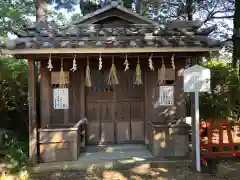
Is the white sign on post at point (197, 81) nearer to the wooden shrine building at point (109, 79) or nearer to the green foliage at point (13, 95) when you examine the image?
the wooden shrine building at point (109, 79)

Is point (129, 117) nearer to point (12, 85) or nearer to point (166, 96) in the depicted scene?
point (166, 96)

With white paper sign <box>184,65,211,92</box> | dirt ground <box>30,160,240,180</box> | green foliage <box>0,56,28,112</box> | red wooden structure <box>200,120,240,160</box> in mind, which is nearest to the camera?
dirt ground <box>30,160,240,180</box>

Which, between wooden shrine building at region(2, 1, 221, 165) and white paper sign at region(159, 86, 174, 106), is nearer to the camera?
wooden shrine building at region(2, 1, 221, 165)

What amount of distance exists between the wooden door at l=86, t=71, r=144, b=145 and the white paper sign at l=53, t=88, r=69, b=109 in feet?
2.74

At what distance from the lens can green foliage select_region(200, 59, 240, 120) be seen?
24.1 ft

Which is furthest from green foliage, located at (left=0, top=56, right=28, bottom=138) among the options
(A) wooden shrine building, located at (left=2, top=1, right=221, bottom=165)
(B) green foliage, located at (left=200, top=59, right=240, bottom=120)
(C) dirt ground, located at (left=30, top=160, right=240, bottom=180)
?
(B) green foliage, located at (left=200, top=59, right=240, bottom=120)

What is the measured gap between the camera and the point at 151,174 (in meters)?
6.12

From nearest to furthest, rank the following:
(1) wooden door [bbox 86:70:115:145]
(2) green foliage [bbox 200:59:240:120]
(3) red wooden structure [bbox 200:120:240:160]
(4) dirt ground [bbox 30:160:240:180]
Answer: (4) dirt ground [bbox 30:160:240:180] < (3) red wooden structure [bbox 200:120:240:160] < (2) green foliage [bbox 200:59:240:120] < (1) wooden door [bbox 86:70:115:145]

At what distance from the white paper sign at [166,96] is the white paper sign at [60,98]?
291cm

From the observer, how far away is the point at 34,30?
7.22 meters

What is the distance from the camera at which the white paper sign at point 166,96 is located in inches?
302

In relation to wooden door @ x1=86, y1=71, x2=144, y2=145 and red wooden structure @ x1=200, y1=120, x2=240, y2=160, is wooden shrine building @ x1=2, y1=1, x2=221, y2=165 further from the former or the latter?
red wooden structure @ x1=200, y1=120, x2=240, y2=160

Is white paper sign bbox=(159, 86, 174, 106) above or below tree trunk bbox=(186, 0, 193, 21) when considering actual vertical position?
below

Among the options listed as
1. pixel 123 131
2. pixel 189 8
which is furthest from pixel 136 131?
pixel 189 8
